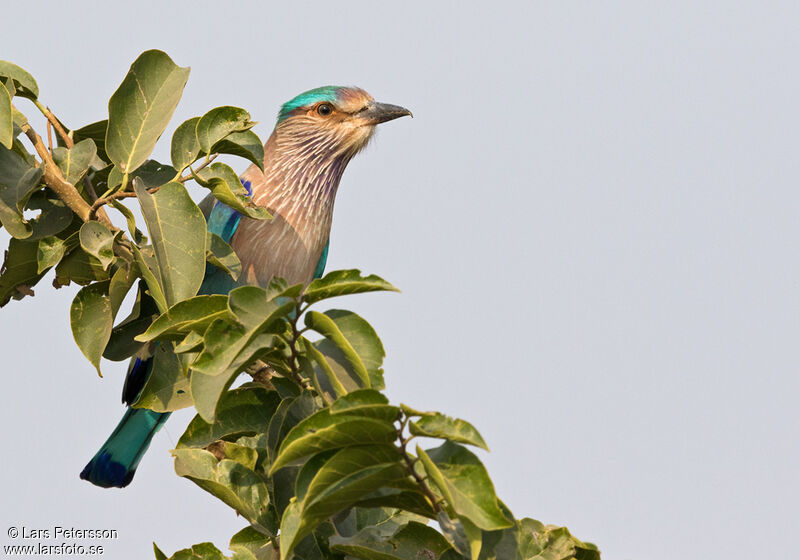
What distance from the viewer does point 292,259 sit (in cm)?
413

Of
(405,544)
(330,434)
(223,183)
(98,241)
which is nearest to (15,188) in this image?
(98,241)

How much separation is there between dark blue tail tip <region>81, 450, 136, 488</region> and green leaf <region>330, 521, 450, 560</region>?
2186 millimetres

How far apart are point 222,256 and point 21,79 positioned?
673 mm

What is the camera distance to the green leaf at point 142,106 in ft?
7.61

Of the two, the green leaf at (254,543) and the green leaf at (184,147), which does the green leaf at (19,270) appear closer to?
the green leaf at (184,147)

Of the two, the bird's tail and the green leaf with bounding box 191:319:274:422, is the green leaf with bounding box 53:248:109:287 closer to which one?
the green leaf with bounding box 191:319:274:422

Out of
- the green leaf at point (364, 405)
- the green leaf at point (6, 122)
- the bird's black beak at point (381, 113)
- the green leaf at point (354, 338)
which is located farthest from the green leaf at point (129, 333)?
the bird's black beak at point (381, 113)

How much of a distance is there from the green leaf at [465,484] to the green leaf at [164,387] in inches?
42.3

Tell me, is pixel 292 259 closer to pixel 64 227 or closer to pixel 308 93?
pixel 308 93

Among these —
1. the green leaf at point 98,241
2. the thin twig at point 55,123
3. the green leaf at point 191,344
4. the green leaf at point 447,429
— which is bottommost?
the green leaf at point 447,429

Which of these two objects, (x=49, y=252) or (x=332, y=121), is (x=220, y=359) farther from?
(x=332, y=121)

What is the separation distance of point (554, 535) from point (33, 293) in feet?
4.95

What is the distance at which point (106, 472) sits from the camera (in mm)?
3842

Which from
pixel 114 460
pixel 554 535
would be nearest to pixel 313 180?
A: pixel 114 460
